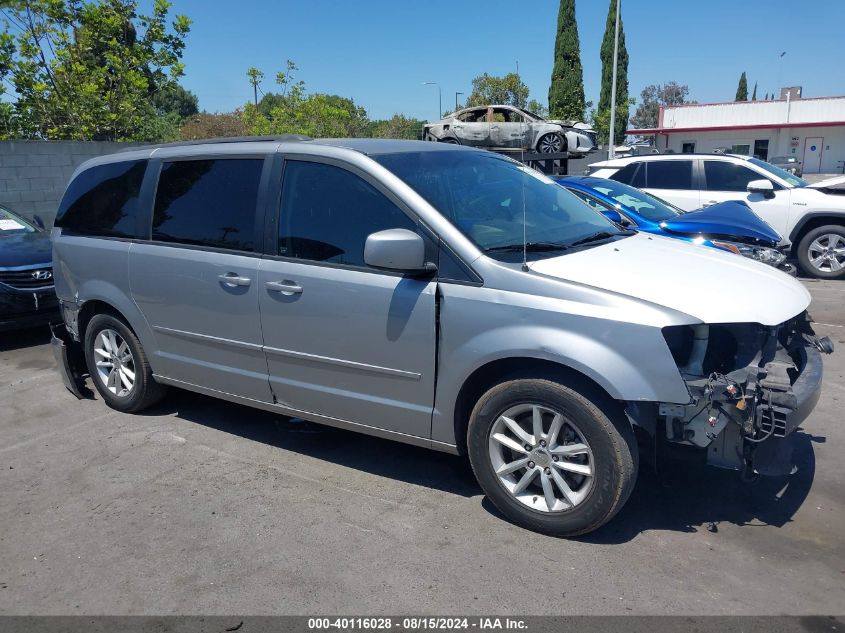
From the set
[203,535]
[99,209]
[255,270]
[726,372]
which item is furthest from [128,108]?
[726,372]

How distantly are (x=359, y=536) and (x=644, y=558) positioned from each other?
1.39m

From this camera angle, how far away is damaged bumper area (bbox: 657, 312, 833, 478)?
3.11 meters

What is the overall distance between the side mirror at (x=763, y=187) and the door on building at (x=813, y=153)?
132 feet

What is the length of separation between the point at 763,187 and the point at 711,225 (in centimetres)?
377

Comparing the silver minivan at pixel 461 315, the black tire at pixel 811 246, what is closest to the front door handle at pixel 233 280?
the silver minivan at pixel 461 315

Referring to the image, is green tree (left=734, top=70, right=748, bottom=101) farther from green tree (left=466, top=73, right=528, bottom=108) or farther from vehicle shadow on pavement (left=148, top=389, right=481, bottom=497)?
vehicle shadow on pavement (left=148, top=389, right=481, bottom=497)

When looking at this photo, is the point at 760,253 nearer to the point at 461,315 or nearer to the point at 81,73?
the point at 461,315

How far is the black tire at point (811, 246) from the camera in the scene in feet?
33.5

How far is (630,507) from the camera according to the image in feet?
12.2

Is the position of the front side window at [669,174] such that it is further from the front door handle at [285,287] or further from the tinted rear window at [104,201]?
the front door handle at [285,287]

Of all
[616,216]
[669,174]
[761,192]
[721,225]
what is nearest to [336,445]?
[616,216]

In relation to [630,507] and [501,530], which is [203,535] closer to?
[501,530]

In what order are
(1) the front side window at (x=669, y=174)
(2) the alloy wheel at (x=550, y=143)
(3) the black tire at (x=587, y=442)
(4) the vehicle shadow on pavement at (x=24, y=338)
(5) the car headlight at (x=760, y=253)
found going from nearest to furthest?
(3) the black tire at (x=587, y=442)
(5) the car headlight at (x=760, y=253)
(4) the vehicle shadow on pavement at (x=24, y=338)
(1) the front side window at (x=669, y=174)
(2) the alloy wheel at (x=550, y=143)

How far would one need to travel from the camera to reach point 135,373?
16.8 ft
